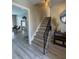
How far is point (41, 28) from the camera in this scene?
7.32 meters

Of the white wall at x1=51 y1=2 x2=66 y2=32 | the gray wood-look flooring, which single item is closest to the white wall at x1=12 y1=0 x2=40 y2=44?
the white wall at x1=51 y1=2 x2=66 y2=32

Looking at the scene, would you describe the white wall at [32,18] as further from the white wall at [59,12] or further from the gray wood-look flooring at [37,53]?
the gray wood-look flooring at [37,53]

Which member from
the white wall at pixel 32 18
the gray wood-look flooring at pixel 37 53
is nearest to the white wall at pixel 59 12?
the white wall at pixel 32 18

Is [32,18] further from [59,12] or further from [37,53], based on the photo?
[37,53]

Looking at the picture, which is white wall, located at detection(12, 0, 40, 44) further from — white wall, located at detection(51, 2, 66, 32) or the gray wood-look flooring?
the gray wood-look flooring
